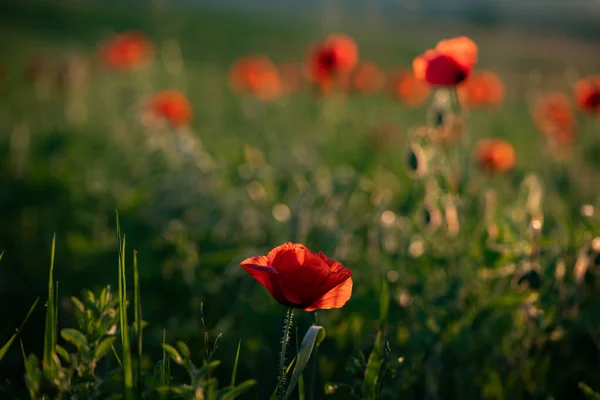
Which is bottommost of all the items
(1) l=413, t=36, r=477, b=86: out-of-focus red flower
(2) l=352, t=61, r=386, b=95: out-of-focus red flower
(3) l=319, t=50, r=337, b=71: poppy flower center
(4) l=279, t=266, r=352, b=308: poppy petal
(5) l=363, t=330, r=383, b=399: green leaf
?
(2) l=352, t=61, r=386, b=95: out-of-focus red flower

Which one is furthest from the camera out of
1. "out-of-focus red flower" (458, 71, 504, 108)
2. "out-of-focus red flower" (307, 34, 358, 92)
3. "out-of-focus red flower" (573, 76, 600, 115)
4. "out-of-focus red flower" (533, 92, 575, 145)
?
"out-of-focus red flower" (458, 71, 504, 108)

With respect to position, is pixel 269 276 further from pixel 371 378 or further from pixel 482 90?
pixel 482 90

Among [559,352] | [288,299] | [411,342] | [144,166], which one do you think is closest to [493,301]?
[411,342]

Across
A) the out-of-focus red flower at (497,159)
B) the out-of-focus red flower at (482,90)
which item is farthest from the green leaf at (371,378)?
the out-of-focus red flower at (482,90)

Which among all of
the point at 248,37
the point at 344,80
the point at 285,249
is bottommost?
the point at 248,37

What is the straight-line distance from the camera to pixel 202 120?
529cm

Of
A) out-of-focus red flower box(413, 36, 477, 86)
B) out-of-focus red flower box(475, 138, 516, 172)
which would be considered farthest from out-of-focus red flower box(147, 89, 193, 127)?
out-of-focus red flower box(475, 138, 516, 172)

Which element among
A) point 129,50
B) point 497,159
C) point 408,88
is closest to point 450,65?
point 497,159

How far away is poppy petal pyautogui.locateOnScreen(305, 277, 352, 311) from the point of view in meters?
1.05

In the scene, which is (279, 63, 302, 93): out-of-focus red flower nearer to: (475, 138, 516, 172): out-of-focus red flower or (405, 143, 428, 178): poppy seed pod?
(475, 138, 516, 172): out-of-focus red flower

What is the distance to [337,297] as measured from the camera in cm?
108

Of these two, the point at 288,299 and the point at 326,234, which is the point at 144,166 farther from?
the point at 288,299

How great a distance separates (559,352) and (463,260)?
1.44 ft

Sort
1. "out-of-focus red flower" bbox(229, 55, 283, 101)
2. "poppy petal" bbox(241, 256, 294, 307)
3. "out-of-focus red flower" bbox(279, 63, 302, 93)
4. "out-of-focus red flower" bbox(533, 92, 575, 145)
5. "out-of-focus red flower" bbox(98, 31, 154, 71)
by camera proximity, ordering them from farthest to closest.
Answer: "out-of-focus red flower" bbox(279, 63, 302, 93) < "out-of-focus red flower" bbox(229, 55, 283, 101) < "out-of-focus red flower" bbox(98, 31, 154, 71) < "out-of-focus red flower" bbox(533, 92, 575, 145) < "poppy petal" bbox(241, 256, 294, 307)
